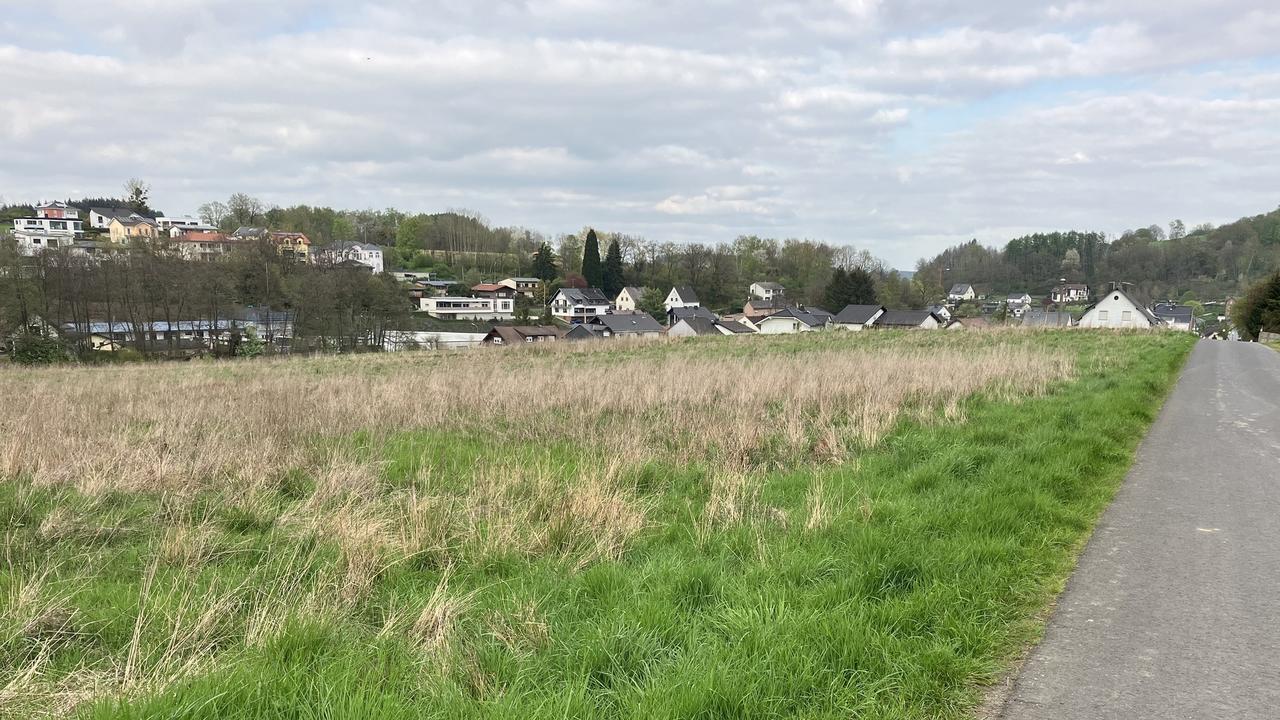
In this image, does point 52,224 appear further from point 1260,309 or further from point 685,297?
point 1260,309

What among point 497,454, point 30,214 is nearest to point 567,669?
point 497,454

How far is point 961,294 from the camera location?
5738 inches

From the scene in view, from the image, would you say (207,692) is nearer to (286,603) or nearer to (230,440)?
(286,603)

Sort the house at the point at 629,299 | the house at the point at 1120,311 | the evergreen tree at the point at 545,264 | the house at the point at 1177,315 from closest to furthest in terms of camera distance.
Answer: the house at the point at 1120,311
the house at the point at 1177,315
the house at the point at 629,299
the evergreen tree at the point at 545,264

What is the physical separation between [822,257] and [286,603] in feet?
459

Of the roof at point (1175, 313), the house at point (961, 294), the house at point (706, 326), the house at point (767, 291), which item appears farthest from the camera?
the house at point (961, 294)

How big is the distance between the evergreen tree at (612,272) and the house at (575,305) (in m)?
11.9

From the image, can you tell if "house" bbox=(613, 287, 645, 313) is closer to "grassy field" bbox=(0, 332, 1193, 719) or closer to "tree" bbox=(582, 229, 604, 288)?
"tree" bbox=(582, 229, 604, 288)

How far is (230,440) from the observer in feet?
28.4

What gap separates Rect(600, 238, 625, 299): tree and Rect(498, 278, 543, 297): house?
40.2 ft

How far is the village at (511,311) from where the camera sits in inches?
2308

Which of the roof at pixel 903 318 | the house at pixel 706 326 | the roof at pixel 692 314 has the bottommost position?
the house at pixel 706 326

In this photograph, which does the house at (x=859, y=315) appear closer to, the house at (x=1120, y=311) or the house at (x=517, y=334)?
the house at (x=1120, y=311)

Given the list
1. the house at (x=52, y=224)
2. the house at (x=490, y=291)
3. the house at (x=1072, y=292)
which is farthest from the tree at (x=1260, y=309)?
the house at (x=52, y=224)
